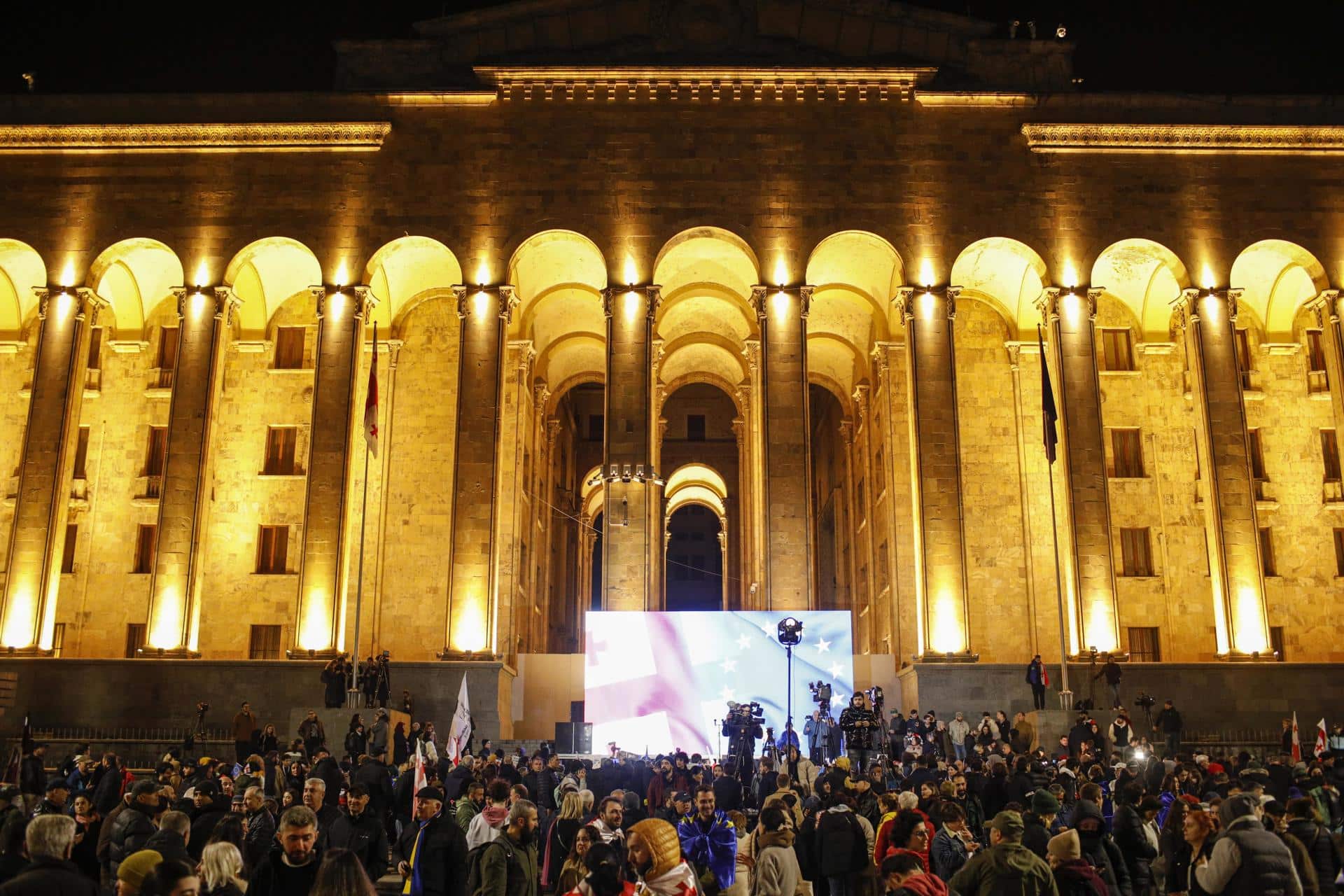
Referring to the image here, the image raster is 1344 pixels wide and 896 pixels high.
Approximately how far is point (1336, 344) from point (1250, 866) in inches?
1185

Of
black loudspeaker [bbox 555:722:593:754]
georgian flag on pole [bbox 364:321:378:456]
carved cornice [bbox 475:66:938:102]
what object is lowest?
black loudspeaker [bbox 555:722:593:754]

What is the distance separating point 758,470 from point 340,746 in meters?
13.8

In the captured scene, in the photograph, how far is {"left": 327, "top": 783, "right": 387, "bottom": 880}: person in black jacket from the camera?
9.88 meters

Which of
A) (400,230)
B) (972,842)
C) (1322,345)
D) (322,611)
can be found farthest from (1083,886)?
(1322,345)

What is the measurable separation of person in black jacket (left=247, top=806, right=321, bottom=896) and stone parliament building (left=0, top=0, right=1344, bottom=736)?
22956mm

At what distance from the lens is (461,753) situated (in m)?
22.0

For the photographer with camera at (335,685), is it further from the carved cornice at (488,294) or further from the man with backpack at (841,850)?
the man with backpack at (841,850)

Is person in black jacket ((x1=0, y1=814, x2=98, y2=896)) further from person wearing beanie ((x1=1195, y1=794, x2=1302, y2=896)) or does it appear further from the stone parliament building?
the stone parliament building

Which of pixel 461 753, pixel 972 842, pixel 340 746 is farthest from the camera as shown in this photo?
pixel 340 746

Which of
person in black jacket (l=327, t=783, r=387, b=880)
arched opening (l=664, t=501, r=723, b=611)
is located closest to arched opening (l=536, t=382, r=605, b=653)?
arched opening (l=664, t=501, r=723, b=611)

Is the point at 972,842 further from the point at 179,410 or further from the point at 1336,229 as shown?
the point at 1336,229

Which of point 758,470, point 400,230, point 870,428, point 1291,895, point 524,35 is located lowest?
point 1291,895

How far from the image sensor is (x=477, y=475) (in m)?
32.7

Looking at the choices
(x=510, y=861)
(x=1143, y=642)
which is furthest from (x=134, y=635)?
(x=510, y=861)
